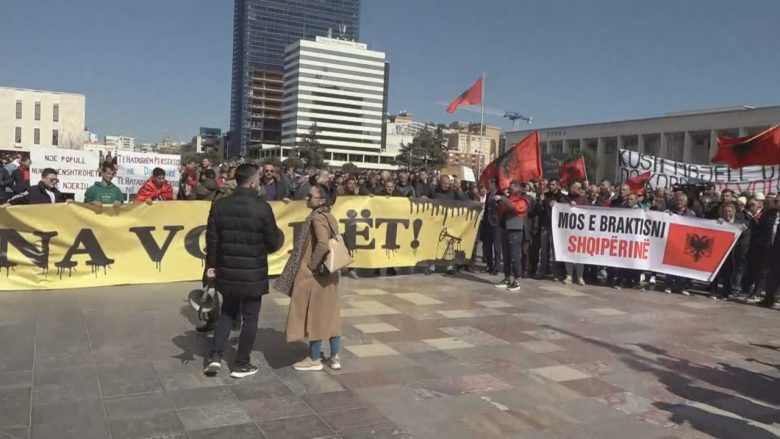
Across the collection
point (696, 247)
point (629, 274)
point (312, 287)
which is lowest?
point (629, 274)

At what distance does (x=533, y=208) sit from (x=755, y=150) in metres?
4.09

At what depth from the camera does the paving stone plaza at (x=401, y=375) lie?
171 inches

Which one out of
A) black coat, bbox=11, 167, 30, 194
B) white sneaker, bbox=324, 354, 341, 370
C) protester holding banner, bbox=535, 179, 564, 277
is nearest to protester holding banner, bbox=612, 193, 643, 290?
protester holding banner, bbox=535, 179, 564, 277

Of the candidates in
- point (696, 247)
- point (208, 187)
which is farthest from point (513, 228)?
point (208, 187)

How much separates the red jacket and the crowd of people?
0.01 m

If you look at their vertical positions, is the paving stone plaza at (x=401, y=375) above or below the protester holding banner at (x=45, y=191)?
below

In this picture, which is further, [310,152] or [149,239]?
[310,152]

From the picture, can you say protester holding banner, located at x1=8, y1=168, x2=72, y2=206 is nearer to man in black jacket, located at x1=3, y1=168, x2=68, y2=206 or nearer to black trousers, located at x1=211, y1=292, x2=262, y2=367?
man in black jacket, located at x1=3, y1=168, x2=68, y2=206

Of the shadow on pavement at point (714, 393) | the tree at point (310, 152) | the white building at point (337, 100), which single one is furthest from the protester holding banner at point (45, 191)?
the white building at point (337, 100)

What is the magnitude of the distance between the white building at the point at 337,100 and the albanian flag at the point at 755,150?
145034 millimetres

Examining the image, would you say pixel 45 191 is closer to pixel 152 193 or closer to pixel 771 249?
pixel 152 193

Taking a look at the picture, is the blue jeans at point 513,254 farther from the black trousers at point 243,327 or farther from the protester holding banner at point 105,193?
the protester holding banner at point 105,193

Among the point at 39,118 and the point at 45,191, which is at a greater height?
the point at 39,118

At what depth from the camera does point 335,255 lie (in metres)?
5.34
